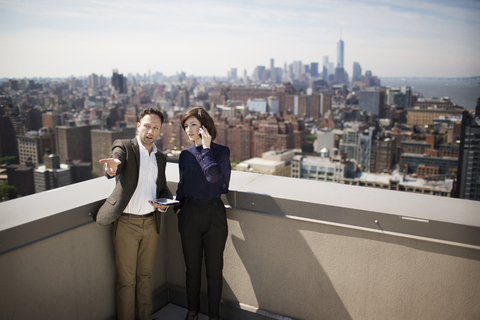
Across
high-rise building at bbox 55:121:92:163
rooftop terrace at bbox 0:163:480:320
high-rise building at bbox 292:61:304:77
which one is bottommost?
high-rise building at bbox 55:121:92:163

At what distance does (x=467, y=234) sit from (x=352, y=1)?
112 ft

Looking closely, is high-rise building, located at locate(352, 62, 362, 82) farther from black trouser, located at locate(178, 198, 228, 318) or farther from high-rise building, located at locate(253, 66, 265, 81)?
black trouser, located at locate(178, 198, 228, 318)

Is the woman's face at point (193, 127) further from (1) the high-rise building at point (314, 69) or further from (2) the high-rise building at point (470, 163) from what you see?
(1) the high-rise building at point (314, 69)

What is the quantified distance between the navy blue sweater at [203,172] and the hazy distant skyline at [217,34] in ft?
67.4

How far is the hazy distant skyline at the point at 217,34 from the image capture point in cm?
2401

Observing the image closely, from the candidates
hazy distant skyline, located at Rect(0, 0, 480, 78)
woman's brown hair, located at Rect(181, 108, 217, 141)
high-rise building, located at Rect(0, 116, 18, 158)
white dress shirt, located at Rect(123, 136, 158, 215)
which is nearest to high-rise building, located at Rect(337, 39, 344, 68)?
hazy distant skyline, located at Rect(0, 0, 480, 78)

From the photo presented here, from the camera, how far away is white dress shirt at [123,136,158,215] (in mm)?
951

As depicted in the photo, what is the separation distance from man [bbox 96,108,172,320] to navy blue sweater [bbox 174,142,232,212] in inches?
2.7

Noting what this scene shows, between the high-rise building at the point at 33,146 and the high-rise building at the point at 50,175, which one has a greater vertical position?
the high-rise building at the point at 33,146

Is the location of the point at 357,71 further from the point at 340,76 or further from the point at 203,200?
the point at 203,200

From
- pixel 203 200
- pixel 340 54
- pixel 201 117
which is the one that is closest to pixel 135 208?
pixel 203 200

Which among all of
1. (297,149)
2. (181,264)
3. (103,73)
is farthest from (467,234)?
(103,73)

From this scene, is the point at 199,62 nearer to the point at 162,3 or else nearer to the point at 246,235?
the point at 162,3

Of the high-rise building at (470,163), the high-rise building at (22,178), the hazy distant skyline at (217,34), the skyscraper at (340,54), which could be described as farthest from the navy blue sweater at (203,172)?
the skyscraper at (340,54)
